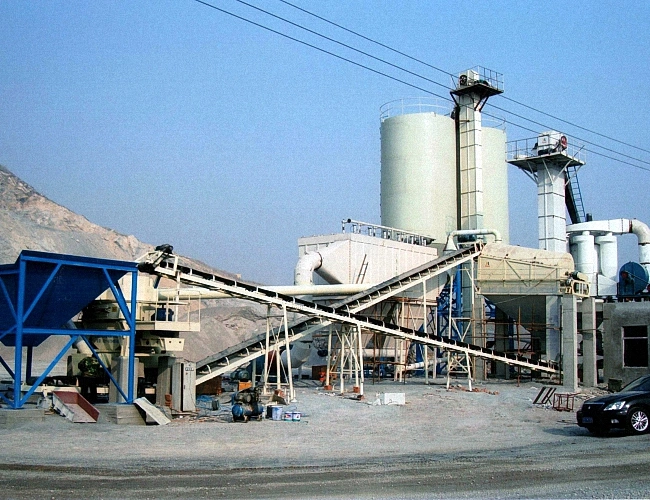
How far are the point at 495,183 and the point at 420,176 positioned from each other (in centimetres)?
643

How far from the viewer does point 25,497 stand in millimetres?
9711

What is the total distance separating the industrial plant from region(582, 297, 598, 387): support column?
0.22ft

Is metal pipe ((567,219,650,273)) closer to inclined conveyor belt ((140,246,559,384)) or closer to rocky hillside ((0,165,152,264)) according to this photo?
inclined conveyor belt ((140,246,559,384))

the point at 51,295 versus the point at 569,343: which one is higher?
the point at 51,295

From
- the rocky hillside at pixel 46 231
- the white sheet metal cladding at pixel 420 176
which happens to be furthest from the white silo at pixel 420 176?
the rocky hillside at pixel 46 231

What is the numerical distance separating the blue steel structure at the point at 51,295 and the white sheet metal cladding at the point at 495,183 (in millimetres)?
32420

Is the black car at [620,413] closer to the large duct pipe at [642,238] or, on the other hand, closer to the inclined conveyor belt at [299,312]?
the inclined conveyor belt at [299,312]

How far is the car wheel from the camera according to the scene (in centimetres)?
1728

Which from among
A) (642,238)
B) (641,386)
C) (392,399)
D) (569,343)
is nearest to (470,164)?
(642,238)

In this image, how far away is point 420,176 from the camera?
155ft

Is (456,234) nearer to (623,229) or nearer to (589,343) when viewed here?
(589,343)

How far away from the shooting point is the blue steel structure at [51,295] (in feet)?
64.0

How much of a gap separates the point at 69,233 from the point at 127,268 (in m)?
70.4

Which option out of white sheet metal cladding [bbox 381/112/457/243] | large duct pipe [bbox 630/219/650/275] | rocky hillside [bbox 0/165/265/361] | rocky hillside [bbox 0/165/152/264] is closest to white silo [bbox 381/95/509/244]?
white sheet metal cladding [bbox 381/112/457/243]
